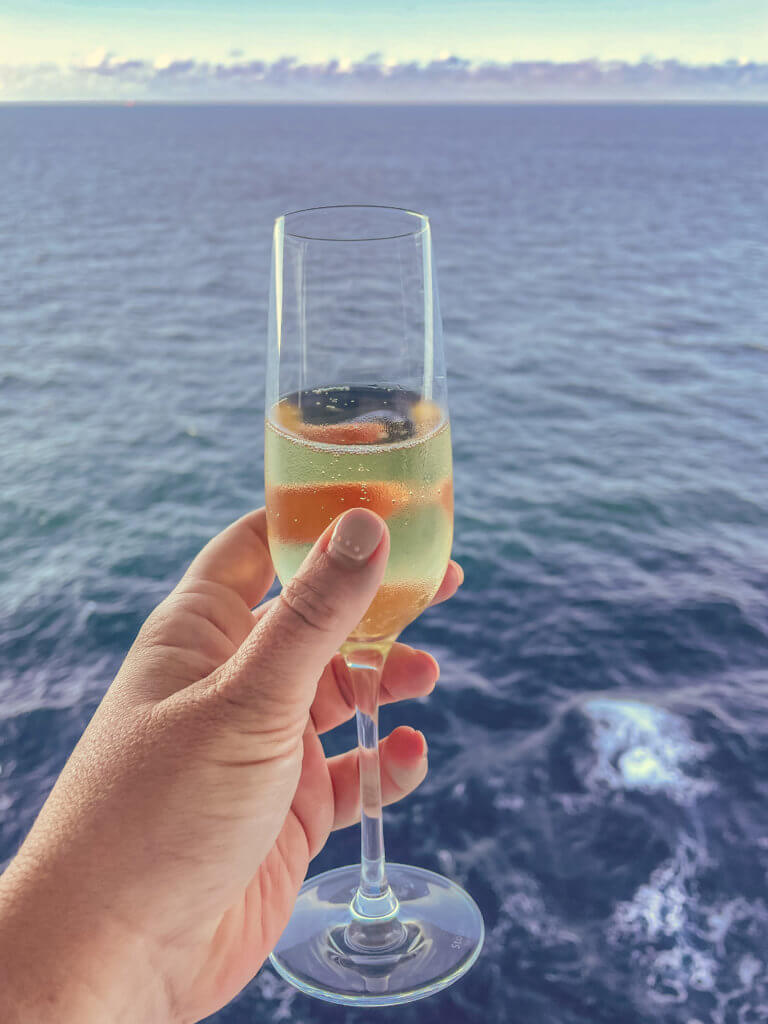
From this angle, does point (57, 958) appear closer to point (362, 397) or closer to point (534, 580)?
point (362, 397)

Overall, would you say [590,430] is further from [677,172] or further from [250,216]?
[677,172]

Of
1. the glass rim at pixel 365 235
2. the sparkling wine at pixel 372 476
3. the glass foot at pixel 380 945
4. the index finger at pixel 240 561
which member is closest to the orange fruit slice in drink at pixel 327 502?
the sparkling wine at pixel 372 476

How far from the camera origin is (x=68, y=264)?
30969 mm

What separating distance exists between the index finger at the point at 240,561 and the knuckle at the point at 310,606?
38.6 inches

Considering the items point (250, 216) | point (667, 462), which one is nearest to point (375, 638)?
point (667, 462)

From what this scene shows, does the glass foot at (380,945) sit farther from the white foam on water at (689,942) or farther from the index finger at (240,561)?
the index finger at (240,561)

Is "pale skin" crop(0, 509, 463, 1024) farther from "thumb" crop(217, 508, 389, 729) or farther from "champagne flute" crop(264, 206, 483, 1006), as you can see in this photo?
"champagne flute" crop(264, 206, 483, 1006)

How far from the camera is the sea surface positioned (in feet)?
12.8

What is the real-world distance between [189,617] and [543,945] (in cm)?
221

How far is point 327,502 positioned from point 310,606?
0.29 meters

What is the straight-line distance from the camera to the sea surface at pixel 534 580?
389 centimetres

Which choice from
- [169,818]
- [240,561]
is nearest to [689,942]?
[240,561]

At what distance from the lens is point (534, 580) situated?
7.93m

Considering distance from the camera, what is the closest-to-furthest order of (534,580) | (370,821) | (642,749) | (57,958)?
(57,958), (370,821), (642,749), (534,580)
